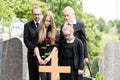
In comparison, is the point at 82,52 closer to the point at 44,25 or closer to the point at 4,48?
the point at 44,25

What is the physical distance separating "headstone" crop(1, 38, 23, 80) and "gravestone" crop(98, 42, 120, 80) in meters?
2.21

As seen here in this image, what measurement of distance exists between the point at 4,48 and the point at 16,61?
0.39 metres

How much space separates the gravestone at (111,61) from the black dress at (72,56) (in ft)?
10.0

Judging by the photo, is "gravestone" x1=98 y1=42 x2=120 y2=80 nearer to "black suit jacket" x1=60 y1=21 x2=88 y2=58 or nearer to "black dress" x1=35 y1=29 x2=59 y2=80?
"black suit jacket" x1=60 y1=21 x2=88 y2=58

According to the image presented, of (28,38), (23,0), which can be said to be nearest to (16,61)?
(28,38)

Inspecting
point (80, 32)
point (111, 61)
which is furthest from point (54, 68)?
point (111, 61)

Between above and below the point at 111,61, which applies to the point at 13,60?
above

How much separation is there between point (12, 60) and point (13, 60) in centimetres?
3

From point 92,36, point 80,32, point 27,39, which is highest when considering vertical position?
point 80,32

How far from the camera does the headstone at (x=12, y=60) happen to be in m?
12.3

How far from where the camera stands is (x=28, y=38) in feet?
36.6

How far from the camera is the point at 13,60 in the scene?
1245 centimetres

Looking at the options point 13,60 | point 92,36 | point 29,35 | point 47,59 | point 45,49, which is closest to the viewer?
point 47,59

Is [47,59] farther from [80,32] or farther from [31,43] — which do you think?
[80,32]
